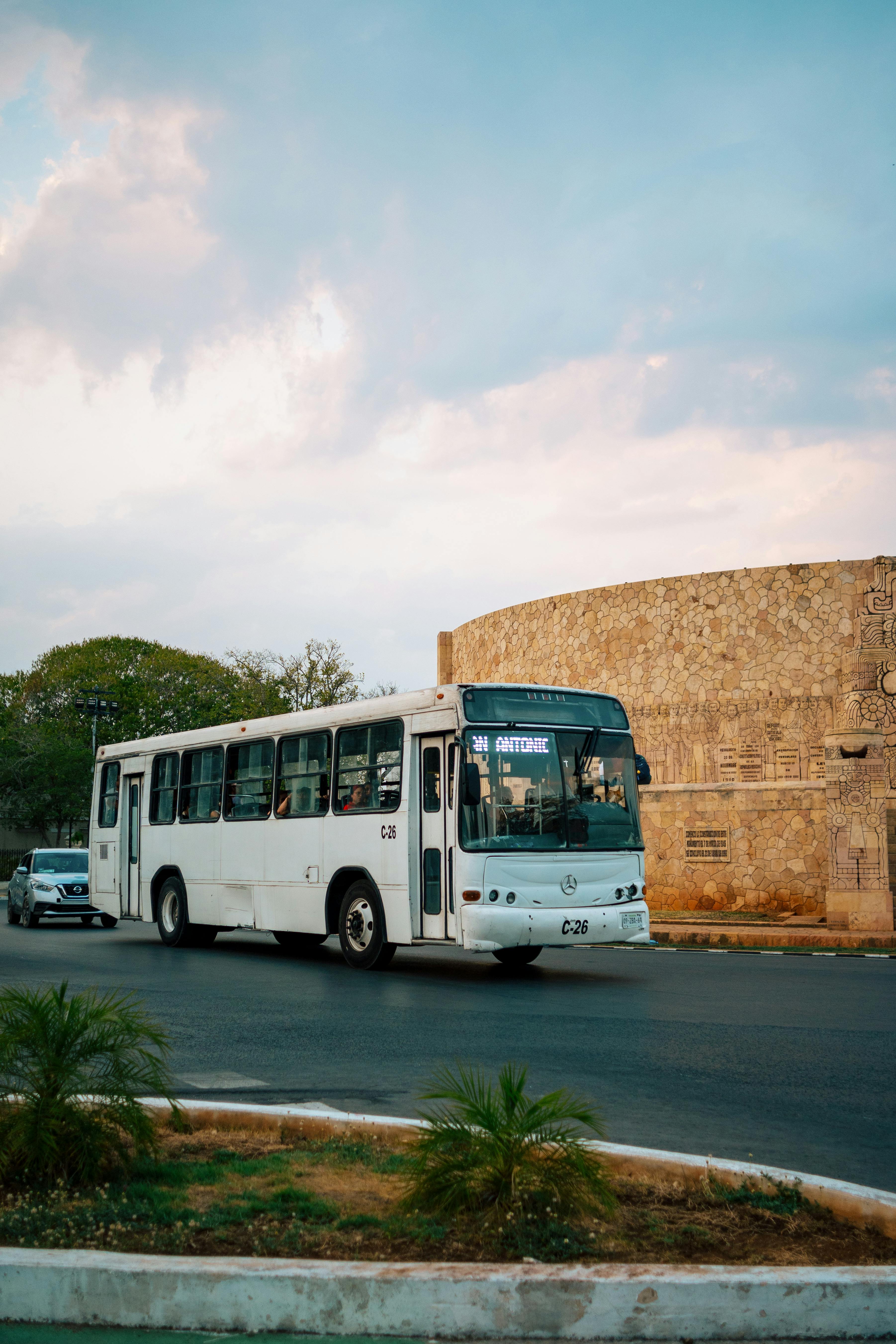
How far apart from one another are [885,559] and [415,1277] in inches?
938

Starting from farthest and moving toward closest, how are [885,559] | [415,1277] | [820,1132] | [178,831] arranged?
[885,559], [178,831], [820,1132], [415,1277]

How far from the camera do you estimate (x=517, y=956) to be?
1527 centimetres

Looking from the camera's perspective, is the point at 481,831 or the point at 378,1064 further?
the point at 481,831

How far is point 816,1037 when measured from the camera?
368 inches

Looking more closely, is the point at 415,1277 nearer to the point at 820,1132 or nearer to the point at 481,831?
the point at 820,1132

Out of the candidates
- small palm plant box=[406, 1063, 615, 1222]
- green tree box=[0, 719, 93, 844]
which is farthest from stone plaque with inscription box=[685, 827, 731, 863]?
green tree box=[0, 719, 93, 844]

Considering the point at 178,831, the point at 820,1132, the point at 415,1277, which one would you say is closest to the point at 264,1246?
the point at 415,1277

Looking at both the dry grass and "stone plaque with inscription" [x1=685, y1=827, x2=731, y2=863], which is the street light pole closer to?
"stone plaque with inscription" [x1=685, y1=827, x2=731, y2=863]

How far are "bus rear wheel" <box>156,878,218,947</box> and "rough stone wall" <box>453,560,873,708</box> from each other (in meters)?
12.3

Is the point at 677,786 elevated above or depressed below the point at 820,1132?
Result: above

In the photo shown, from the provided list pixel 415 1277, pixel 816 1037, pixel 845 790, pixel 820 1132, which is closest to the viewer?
pixel 415 1277

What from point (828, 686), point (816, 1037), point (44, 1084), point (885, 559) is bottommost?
point (816, 1037)

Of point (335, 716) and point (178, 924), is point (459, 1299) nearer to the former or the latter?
point (335, 716)

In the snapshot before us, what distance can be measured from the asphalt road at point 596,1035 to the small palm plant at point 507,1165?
64.3 inches
